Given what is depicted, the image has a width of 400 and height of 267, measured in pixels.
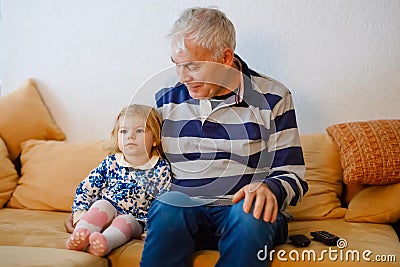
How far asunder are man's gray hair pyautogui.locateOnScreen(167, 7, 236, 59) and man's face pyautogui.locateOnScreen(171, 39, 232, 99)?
0.02 meters

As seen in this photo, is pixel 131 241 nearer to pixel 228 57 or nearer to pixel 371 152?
pixel 228 57

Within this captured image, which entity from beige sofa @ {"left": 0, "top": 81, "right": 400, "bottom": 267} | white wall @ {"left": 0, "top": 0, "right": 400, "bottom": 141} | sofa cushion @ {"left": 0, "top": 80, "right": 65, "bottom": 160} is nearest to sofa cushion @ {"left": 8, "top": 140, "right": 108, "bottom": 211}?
beige sofa @ {"left": 0, "top": 81, "right": 400, "bottom": 267}

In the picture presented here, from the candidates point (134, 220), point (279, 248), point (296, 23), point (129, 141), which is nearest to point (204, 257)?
point (279, 248)

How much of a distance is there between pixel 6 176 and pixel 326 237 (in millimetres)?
1198

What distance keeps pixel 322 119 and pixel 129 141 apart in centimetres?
77

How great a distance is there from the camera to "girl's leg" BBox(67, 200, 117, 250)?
1635 millimetres

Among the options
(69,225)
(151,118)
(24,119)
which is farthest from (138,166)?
(24,119)

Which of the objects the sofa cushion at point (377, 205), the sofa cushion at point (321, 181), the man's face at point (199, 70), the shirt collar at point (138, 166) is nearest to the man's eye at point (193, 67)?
the man's face at point (199, 70)

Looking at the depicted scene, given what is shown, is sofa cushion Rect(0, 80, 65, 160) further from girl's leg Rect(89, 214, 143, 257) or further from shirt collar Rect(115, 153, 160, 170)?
girl's leg Rect(89, 214, 143, 257)

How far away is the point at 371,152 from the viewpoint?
1865mm

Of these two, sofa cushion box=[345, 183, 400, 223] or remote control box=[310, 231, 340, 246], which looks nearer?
remote control box=[310, 231, 340, 246]

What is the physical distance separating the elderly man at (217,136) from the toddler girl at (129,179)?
56 mm

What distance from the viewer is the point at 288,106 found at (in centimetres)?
173

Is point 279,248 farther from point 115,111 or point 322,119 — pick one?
point 115,111
